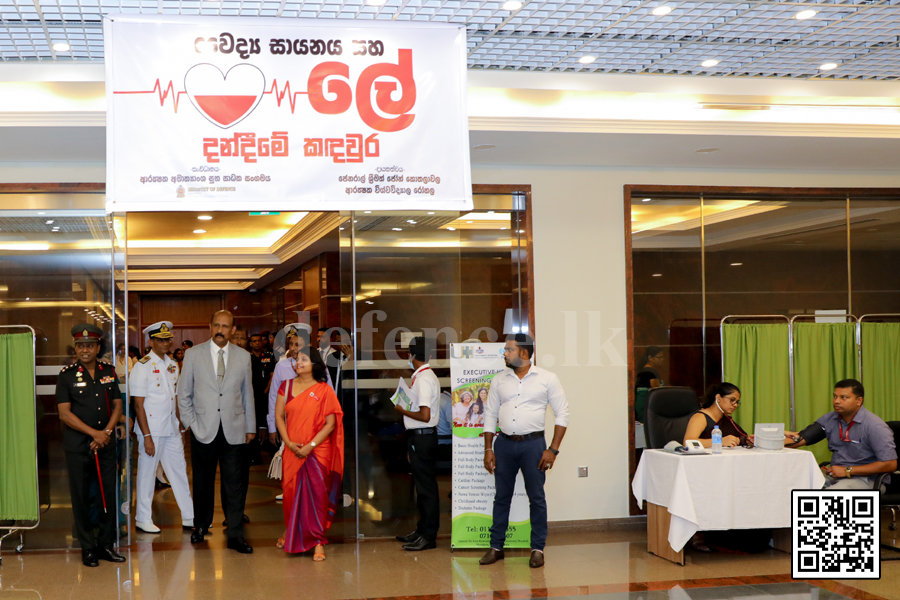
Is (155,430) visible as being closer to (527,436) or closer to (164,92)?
(527,436)

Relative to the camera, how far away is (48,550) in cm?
632

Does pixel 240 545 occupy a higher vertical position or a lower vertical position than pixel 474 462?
lower

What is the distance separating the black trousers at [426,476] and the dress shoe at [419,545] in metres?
0.05

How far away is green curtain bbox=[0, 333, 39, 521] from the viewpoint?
20.8 ft

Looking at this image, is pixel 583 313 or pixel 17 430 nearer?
pixel 17 430

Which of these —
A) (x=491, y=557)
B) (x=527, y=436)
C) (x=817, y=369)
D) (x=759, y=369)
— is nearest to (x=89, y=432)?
(x=491, y=557)

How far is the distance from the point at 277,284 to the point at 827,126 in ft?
34.0

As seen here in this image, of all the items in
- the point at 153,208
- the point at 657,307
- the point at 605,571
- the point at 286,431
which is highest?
the point at 153,208

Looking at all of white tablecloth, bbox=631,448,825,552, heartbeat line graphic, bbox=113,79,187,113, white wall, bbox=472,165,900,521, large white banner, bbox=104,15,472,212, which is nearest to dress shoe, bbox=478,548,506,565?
white wall, bbox=472,165,900,521

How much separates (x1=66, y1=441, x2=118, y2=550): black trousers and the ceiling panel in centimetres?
287

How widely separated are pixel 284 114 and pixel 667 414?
4.22 meters

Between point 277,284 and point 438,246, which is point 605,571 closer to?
point 438,246

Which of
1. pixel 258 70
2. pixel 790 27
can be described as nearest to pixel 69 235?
pixel 258 70

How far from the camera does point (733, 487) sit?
581cm
